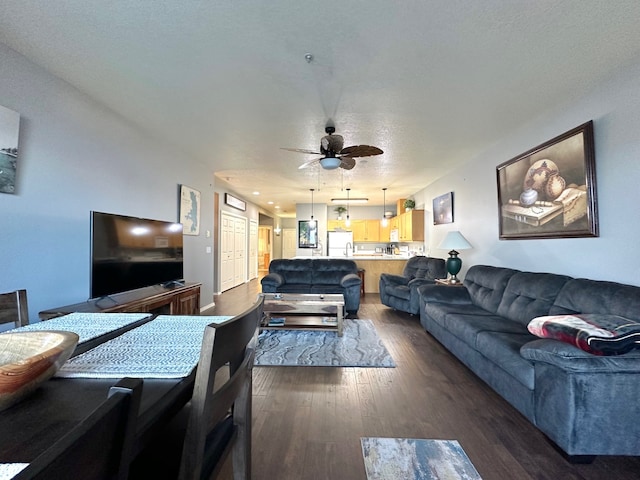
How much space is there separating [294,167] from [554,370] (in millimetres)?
4216

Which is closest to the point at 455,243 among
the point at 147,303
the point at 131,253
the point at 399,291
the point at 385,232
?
the point at 399,291

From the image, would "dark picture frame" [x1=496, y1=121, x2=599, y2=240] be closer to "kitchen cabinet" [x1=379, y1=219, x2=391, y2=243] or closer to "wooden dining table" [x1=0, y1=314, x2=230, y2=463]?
"wooden dining table" [x1=0, y1=314, x2=230, y2=463]

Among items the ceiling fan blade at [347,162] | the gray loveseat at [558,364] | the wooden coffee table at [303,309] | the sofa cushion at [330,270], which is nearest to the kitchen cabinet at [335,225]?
the sofa cushion at [330,270]

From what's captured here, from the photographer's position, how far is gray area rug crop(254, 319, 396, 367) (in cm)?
276

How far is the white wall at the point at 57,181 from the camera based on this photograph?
204 cm

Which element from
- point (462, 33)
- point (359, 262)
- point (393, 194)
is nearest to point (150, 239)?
point (462, 33)

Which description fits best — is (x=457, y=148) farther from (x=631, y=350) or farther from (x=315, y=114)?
(x=631, y=350)

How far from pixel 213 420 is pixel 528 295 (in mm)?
2890

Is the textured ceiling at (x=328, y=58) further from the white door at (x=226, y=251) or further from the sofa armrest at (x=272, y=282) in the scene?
the white door at (x=226, y=251)

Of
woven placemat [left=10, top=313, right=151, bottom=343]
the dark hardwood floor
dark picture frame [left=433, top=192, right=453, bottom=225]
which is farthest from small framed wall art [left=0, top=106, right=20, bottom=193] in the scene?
dark picture frame [left=433, top=192, right=453, bottom=225]

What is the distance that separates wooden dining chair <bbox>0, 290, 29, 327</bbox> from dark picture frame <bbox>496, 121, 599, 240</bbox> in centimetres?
386

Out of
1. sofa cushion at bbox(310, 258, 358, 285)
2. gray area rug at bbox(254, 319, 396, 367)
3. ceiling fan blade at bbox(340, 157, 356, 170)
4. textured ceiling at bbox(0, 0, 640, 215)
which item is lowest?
gray area rug at bbox(254, 319, 396, 367)

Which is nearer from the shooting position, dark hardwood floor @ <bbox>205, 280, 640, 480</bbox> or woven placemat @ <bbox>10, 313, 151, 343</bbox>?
woven placemat @ <bbox>10, 313, 151, 343</bbox>

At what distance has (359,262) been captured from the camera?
6.55m
